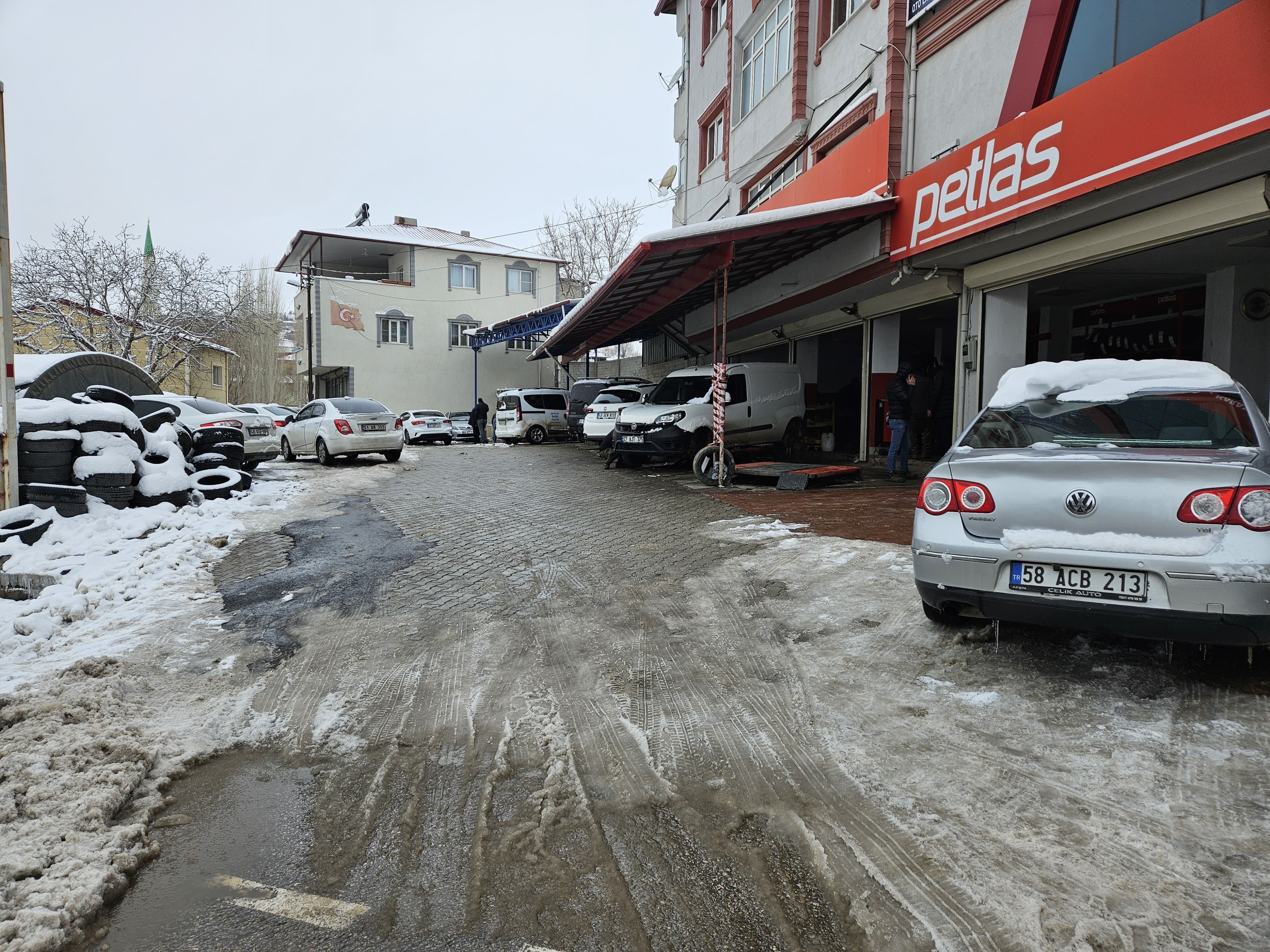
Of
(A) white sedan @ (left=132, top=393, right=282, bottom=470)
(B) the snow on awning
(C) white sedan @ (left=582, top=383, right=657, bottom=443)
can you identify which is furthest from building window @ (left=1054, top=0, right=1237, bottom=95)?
(A) white sedan @ (left=132, top=393, right=282, bottom=470)

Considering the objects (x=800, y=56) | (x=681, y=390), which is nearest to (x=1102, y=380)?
(x=681, y=390)

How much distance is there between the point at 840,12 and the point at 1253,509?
15.6m

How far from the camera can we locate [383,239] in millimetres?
39750

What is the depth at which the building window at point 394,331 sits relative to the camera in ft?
132

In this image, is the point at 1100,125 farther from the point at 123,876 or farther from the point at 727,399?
the point at 123,876

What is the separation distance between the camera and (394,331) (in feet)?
133

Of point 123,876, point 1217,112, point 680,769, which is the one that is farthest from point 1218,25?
point 123,876

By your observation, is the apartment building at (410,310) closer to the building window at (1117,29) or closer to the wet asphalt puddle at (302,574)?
the wet asphalt puddle at (302,574)

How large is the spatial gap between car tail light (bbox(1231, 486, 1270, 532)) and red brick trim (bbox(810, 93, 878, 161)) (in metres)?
12.1

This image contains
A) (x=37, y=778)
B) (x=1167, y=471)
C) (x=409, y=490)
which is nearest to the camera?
(x=37, y=778)

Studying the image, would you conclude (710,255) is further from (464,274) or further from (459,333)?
(464,274)

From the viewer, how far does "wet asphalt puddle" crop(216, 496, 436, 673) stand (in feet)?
17.5

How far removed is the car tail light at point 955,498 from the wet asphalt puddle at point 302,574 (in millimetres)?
3856

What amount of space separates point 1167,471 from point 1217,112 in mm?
5008
